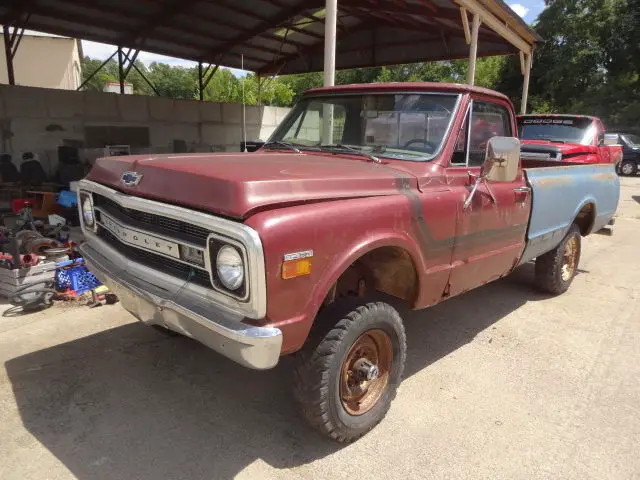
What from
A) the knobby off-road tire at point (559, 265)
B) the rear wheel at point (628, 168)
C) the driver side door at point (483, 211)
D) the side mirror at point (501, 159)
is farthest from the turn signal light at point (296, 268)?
the rear wheel at point (628, 168)

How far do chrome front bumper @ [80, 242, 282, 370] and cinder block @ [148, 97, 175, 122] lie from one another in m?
9.17

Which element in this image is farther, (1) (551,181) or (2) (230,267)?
(1) (551,181)

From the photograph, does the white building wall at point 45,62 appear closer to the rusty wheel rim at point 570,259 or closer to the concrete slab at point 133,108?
the concrete slab at point 133,108

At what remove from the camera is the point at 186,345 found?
12.4 ft

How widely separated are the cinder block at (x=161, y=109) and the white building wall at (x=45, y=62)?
58.0 ft

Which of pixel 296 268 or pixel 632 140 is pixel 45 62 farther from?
pixel 296 268

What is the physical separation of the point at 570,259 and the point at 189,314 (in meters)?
4.69

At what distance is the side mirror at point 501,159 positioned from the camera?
10.1 ft

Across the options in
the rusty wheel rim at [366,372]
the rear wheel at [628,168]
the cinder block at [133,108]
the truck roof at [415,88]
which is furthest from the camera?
the rear wheel at [628,168]

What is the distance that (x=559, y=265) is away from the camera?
503 centimetres

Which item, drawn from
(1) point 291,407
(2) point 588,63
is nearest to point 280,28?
(1) point 291,407

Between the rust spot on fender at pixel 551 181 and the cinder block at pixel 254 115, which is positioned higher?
the cinder block at pixel 254 115

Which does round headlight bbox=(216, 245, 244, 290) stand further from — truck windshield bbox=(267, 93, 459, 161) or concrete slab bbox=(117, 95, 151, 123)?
concrete slab bbox=(117, 95, 151, 123)

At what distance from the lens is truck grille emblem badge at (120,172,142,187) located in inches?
101
